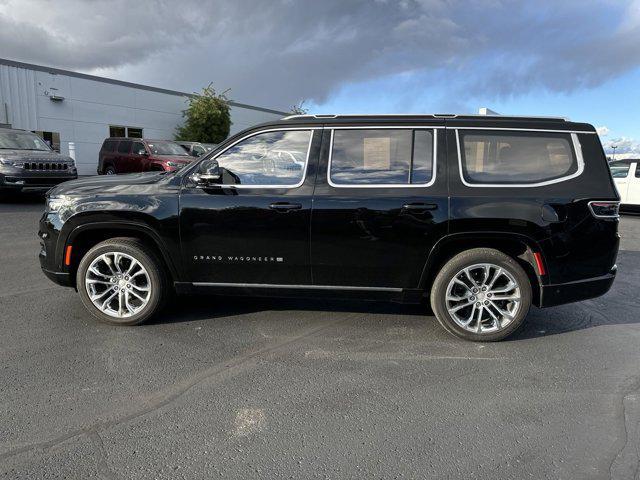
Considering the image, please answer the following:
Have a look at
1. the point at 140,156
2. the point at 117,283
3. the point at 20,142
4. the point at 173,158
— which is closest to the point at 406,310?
the point at 117,283

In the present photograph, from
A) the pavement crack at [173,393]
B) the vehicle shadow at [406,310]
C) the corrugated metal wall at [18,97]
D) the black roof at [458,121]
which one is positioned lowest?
the pavement crack at [173,393]

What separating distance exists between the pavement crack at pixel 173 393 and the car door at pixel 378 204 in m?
0.61

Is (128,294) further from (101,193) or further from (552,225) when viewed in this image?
(552,225)

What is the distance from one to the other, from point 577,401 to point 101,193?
405cm

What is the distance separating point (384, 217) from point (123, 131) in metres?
25.8

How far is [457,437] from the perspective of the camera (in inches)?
107

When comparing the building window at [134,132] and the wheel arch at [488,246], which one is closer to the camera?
the wheel arch at [488,246]

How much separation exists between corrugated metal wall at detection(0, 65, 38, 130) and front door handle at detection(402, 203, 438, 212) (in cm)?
2267

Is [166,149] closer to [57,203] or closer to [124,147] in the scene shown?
[124,147]

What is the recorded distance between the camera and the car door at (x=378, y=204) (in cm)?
386

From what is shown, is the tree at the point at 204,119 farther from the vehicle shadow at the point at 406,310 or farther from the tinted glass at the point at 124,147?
the vehicle shadow at the point at 406,310

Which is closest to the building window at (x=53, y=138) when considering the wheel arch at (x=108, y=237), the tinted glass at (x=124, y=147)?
the tinted glass at (x=124, y=147)

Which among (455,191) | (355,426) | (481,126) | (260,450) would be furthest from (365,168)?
(260,450)

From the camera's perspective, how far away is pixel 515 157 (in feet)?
12.8
